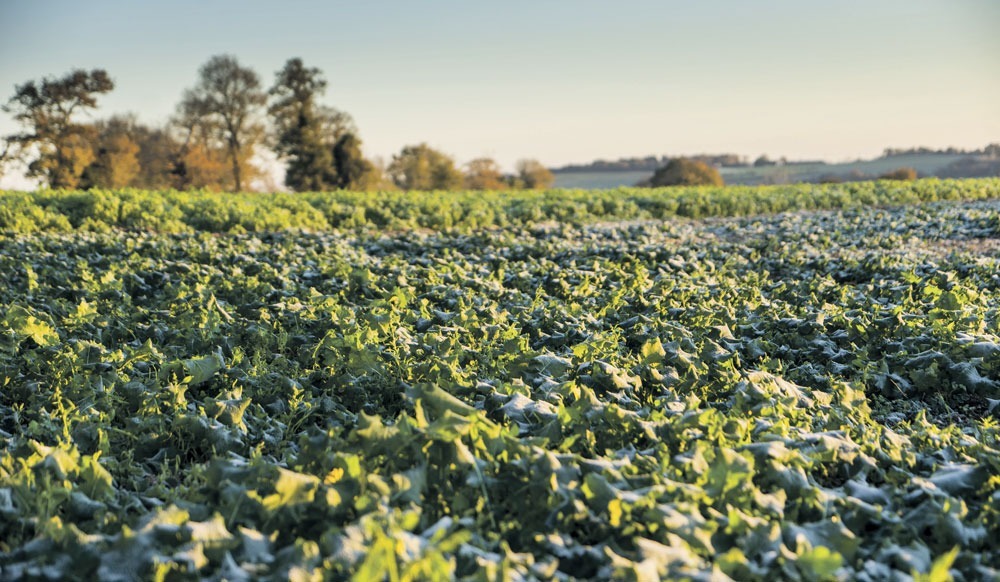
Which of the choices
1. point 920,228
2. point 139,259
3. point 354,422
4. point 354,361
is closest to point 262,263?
point 139,259

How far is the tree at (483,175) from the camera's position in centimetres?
7731

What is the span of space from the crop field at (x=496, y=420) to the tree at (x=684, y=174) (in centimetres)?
5513

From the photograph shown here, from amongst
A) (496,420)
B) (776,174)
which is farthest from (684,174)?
(496,420)

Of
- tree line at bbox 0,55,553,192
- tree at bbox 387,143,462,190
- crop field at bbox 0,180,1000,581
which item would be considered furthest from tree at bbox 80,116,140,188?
crop field at bbox 0,180,1000,581

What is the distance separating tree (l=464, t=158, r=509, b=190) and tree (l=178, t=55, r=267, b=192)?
1045 inches

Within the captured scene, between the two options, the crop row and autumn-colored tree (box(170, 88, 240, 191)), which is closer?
the crop row

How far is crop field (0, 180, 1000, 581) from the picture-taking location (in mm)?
2863

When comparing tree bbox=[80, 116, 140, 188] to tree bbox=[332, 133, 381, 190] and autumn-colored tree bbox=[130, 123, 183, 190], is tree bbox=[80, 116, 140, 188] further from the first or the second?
tree bbox=[332, 133, 381, 190]

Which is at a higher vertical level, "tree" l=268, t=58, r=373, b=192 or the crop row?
"tree" l=268, t=58, r=373, b=192

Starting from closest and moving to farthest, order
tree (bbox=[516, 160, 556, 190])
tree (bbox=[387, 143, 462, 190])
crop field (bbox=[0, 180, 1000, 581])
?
crop field (bbox=[0, 180, 1000, 581]) < tree (bbox=[387, 143, 462, 190]) < tree (bbox=[516, 160, 556, 190])

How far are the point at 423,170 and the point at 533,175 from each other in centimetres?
1563

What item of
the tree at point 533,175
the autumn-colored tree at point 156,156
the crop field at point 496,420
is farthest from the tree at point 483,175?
the crop field at point 496,420

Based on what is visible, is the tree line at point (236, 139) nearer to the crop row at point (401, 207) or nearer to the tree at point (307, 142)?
the tree at point (307, 142)

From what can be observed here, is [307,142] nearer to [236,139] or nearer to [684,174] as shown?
[236,139]
